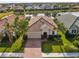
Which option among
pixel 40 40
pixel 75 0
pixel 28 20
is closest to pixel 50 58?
pixel 40 40

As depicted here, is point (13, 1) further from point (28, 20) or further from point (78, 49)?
point (78, 49)

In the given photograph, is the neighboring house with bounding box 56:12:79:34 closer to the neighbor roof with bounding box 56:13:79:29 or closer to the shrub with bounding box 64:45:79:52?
the neighbor roof with bounding box 56:13:79:29

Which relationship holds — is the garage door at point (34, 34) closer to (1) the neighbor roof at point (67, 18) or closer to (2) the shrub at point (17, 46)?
(2) the shrub at point (17, 46)

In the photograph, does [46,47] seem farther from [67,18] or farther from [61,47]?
[67,18]

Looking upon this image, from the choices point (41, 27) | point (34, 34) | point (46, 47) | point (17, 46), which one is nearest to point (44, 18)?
point (41, 27)

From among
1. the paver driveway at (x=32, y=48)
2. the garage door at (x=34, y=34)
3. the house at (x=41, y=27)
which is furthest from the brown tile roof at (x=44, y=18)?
the paver driveway at (x=32, y=48)
